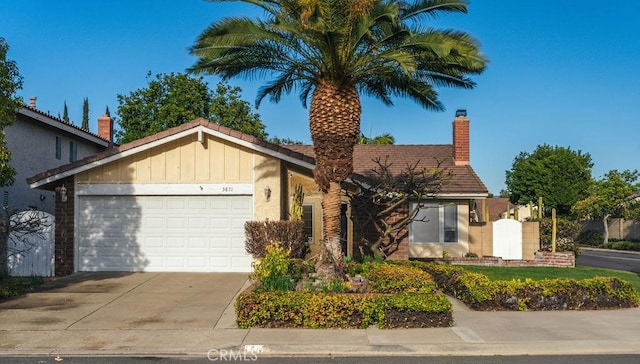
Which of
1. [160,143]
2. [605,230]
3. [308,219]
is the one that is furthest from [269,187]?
[605,230]

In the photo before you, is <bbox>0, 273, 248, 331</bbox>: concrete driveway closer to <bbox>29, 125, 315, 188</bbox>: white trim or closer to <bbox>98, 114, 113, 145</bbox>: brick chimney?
<bbox>29, 125, 315, 188</bbox>: white trim

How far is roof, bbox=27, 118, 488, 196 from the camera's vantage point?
1543cm

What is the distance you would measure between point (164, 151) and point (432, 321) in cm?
938

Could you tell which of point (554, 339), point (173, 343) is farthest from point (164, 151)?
point (554, 339)

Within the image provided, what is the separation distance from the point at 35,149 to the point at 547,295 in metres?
17.2

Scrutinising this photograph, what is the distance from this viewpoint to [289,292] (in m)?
10.2

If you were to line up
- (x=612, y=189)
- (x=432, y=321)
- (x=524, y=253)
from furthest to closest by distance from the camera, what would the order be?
(x=612, y=189), (x=524, y=253), (x=432, y=321)

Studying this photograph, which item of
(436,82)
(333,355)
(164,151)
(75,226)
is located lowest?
(333,355)

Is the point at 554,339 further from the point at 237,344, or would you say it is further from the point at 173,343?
the point at 173,343

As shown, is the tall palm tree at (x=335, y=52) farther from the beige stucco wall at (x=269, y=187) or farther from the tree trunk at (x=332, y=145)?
the beige stucco wall at (x=269, y=187)

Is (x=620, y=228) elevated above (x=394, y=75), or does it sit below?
below

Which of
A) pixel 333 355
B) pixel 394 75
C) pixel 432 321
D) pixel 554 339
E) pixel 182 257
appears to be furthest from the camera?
pixel 182 257

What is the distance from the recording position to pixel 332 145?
40.3ft

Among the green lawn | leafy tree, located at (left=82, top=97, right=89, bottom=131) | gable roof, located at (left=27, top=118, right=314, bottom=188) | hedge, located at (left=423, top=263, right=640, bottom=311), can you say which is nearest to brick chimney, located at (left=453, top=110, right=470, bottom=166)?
the green lawn
